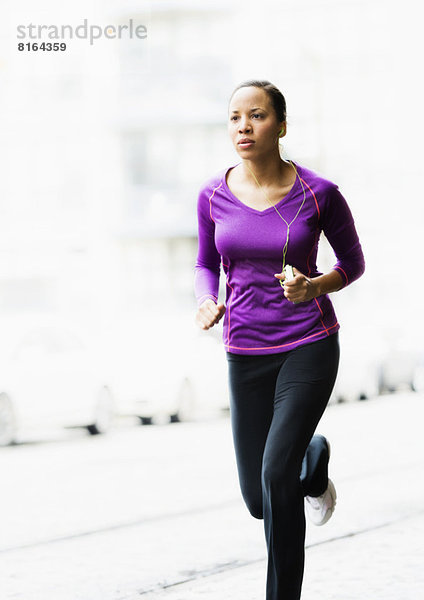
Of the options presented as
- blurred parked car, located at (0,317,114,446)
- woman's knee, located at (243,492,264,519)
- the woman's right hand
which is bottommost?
blurred parked car, located at (0,317,114,446)

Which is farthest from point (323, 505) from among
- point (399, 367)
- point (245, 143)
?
point (399, 367)

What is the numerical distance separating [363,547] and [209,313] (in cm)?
264

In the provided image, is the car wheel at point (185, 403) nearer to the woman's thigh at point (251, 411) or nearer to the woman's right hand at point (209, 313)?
the woman's thigh at point (251, 411)

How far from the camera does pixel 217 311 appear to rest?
4055mm

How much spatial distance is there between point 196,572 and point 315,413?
202 centimetres

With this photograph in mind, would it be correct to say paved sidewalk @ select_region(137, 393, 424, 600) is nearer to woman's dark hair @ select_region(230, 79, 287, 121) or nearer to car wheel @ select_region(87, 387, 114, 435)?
woman's dark hair @ select_region(230, 79, 287, 121)

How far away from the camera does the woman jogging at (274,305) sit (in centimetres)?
393

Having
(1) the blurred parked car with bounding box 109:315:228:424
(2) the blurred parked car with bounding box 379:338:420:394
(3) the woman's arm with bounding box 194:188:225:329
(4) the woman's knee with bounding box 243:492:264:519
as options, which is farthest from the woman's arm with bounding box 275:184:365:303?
(2) the blurred parked car with bounding box 379:338:420:394

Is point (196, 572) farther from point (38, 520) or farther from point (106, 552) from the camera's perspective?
point (38, 520)

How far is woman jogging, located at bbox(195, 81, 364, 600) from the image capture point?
3.93 m

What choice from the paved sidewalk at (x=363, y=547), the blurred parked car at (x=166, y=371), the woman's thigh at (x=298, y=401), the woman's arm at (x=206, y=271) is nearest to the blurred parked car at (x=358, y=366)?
the blurred parked car at (x=166, y=371)

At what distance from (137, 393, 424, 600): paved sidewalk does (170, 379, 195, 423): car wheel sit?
5.58 m

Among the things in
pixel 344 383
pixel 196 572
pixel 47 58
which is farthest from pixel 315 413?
pixel 47 58

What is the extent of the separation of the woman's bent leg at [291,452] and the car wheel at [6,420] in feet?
35.7
